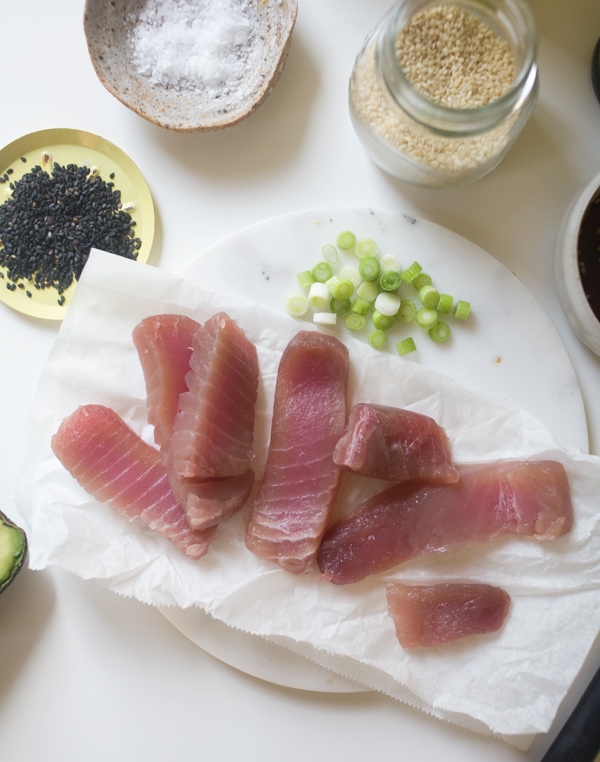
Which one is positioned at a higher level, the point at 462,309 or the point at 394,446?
the point at 462,309

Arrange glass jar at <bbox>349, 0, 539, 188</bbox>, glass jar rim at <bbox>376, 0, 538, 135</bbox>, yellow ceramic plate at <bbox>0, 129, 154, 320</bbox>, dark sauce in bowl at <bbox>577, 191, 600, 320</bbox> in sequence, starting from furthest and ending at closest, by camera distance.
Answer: yellow ceramic plate at <bbox>0, 129, 154, 320</bbox>
dark sauce in bowl at <bbox>577, 191, 600, 320</bbox>
glass jar at <bbox>349, 0, 539, 188</bbox>
glass jar rim at <bbox>376, 0, 538, 135</bbox>

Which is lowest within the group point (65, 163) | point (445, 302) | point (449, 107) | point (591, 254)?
point (445, 302)

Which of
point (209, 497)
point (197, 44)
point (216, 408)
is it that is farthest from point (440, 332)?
point (197, 44)

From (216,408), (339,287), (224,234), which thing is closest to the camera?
(216,408)

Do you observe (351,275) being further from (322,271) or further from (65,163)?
(65,163)

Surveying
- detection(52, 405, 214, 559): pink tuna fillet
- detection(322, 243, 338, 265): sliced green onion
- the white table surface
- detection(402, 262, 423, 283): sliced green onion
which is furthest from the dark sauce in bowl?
detection(52, 405, 214, 559): pink tuna fillet

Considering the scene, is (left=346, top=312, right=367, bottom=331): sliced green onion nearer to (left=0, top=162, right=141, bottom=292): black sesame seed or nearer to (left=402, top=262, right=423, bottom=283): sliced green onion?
(left=402, top=262, right=423, bottom=283): sliced green onion

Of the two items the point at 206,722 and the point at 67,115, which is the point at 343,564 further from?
the point at 67,115

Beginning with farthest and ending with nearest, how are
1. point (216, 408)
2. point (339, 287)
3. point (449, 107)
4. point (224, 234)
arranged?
1. point (224, 234)
2. point (339, 287)
3. point (216, 408)
4. point (449, 107)
